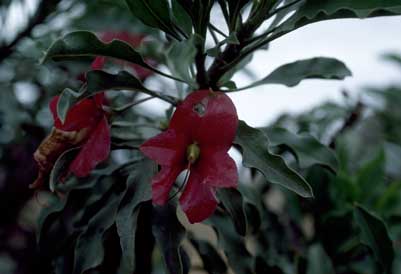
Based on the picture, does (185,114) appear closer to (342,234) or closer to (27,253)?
(342,234)

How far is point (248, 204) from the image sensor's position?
1317 millimetres

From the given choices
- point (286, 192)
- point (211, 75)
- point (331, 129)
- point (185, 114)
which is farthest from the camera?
point (331, 129)

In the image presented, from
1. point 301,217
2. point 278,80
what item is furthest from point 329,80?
point 301,217

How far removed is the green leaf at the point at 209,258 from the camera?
1.32 m

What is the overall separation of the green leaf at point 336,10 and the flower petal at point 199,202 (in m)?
0.33

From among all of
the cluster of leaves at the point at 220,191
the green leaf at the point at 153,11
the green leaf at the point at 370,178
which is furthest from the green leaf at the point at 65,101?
the green leaf at the point at 370,178

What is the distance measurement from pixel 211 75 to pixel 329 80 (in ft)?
0.85

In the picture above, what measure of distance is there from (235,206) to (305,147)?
21 centimetres

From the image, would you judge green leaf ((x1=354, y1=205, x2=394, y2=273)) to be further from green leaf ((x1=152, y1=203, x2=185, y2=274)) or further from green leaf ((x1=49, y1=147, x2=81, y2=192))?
green leaf ((x1=49, y1=147, x2=81, y2=192))

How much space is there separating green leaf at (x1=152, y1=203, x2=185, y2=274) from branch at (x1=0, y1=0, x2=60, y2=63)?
3.32 feet

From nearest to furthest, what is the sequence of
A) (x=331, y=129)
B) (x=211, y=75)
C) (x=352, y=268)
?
(x=211, y=75), (x=352, y=268), (x=331, y=129)

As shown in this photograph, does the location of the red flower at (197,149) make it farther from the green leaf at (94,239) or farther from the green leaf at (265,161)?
the green leaf at (94,239)

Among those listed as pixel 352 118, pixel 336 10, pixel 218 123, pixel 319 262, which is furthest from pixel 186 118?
pixel 352 118

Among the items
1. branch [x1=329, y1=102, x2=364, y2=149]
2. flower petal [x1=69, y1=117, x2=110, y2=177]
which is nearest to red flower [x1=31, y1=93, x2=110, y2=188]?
flower petal [x1=69, y1=117, x2=110, y2=177]
